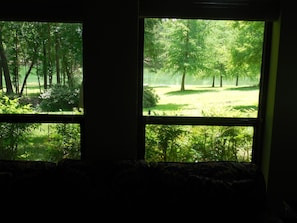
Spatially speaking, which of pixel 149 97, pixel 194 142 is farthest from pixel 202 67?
pixel 194 142

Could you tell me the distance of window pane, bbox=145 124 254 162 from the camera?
110 inches

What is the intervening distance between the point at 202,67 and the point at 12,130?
1732mm

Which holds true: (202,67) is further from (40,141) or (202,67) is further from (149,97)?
(40,141)

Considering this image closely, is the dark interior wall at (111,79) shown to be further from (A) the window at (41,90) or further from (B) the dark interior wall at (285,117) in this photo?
(B) the dark interior wall at (285,117)

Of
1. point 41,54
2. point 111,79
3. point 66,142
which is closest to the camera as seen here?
point 111,79

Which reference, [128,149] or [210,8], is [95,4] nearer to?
[210,8]

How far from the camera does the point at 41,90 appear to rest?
2715mm

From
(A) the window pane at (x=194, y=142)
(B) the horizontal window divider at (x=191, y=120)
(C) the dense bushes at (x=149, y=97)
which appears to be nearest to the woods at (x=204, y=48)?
(C) the dense bushes at (x=149, y=97)

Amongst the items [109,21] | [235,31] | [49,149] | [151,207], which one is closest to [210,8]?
[235,31]

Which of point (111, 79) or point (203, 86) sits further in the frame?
point (203, 86)

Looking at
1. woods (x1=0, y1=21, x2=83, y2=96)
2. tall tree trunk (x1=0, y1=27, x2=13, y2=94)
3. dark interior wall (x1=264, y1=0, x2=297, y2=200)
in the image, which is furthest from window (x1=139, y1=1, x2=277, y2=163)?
tall tree trunk (x1=0, y1=27, x2=13, y2=94)

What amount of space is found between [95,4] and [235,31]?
1.17 metres

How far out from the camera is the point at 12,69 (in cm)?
269

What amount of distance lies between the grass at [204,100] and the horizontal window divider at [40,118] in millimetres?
611
